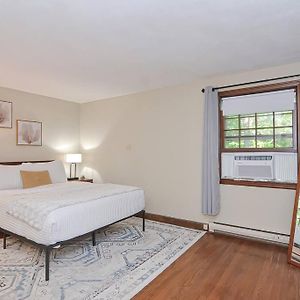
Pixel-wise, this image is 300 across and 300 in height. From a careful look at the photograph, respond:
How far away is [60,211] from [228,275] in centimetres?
187

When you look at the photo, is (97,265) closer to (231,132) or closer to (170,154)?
(170,154)

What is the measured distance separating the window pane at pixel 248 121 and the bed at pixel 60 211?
76.6 inches

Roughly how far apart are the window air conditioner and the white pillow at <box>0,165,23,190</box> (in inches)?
136

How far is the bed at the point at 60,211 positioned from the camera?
96.0 inches

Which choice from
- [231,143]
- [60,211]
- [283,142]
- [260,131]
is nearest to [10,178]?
[60,211]

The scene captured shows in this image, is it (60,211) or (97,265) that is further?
(97,265)

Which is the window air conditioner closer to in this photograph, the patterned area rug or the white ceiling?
the patterned area rug

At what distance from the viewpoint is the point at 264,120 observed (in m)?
3.49

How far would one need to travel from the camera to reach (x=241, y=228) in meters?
3.47

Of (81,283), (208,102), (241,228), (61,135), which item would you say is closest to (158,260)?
(81,283)

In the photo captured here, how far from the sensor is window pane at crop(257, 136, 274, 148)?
344cm

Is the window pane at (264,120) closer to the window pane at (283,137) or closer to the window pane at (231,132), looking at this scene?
the window pane at (283,137)

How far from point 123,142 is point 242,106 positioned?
239 cm

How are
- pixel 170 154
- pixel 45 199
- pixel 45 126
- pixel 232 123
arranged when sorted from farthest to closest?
pixel 45 126, pixel 170 154, pixel 232 123, pixel 45 199
